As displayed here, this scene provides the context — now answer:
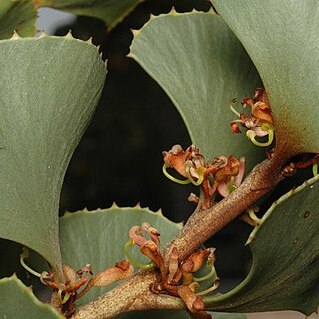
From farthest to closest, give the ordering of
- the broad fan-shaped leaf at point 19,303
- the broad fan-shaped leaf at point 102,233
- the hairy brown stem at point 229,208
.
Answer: the broad fan-shaped leaf at point 102,233 < the hairy brown stem at point 229,208 < the broad fan-shaped leaf at point 19,303

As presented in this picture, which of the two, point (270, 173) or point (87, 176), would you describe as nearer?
point (270, 173)

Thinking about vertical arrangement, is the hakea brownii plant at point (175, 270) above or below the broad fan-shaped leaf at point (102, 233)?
above

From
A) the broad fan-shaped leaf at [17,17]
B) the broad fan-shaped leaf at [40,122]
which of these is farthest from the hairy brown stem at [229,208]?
the broad fan-shaped leaf at [17,17]

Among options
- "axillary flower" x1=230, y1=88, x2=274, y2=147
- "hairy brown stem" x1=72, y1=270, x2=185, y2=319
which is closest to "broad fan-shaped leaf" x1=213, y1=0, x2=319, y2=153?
"axillary flower" x1=230, y1=88, x2=274, y2=147

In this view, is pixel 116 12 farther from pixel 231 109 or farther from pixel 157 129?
pixel 157 129

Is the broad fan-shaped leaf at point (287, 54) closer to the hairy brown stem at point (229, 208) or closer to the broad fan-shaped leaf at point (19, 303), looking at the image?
the hairy brown stem at point (229, 208)

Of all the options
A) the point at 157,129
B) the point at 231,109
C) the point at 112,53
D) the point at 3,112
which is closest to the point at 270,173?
the point at 231,109

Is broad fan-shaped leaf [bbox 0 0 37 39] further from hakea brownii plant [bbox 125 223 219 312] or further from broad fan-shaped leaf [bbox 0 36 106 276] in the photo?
hakea brownii plant [bbox 125 223 219 312]
